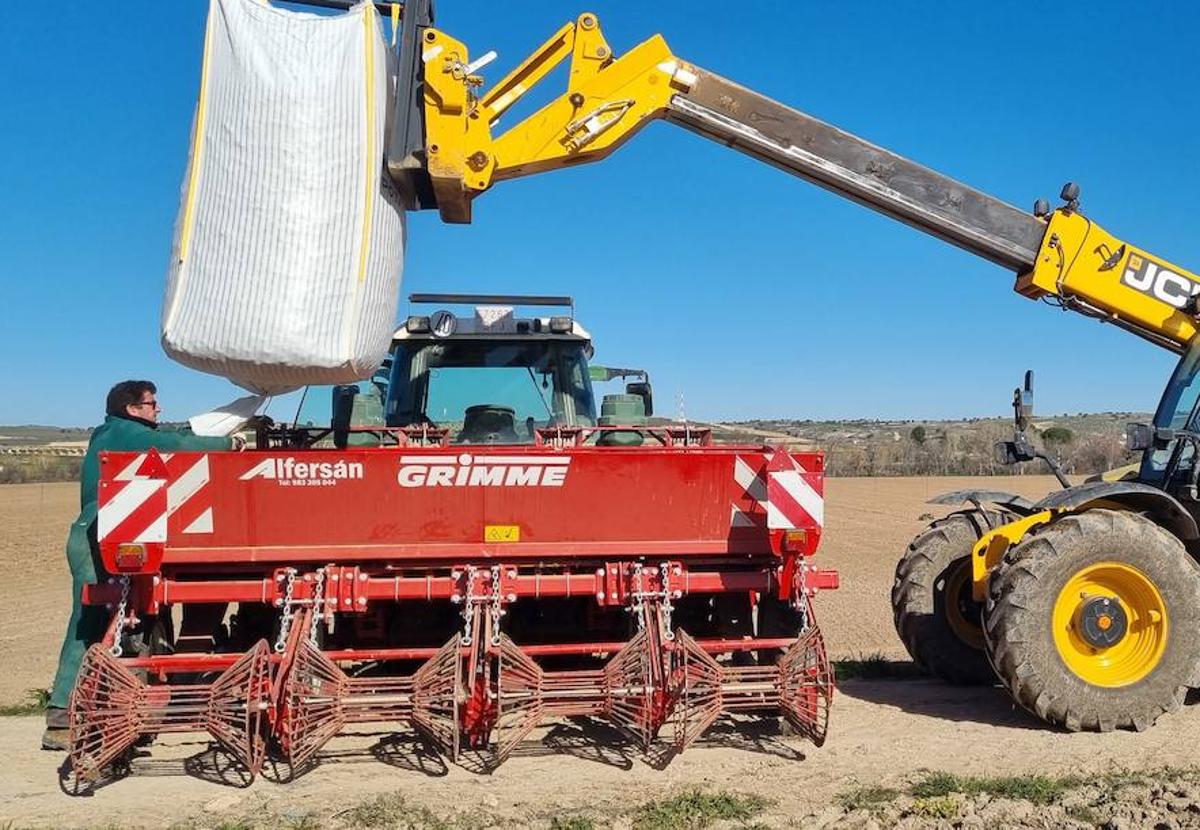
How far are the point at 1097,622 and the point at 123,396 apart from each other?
5.85 m

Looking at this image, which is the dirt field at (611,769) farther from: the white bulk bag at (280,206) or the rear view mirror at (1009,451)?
the white bulk bag at (280,206)

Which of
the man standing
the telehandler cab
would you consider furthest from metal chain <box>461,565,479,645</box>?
the telehandler cab

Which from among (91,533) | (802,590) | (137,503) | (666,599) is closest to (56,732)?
(91,533)

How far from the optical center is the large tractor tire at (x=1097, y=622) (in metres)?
5.23

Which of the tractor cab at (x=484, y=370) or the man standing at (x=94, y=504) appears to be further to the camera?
the tractor cab at (x=484, y=370)

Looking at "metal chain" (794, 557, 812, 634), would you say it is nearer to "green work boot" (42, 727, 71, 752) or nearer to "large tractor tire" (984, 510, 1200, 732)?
"large tractor tire" (984, 510, 1200, 732)

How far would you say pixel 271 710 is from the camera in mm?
4477

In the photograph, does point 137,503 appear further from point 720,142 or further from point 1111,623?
point 1111,623

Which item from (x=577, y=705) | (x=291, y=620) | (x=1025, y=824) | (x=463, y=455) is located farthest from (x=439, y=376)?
(x=1025, y=824)

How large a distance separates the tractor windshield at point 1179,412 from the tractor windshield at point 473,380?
3.86 metres

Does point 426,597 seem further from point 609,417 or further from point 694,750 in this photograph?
point 609,417

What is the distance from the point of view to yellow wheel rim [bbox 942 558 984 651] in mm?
6582

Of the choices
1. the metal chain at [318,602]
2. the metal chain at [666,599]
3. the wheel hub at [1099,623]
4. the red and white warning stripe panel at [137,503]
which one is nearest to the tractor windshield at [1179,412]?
the wheel hub at [1099,623]

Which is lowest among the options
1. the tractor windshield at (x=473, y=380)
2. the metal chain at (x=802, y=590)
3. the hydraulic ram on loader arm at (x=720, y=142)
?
the metal chain at (x=802, y=590)
